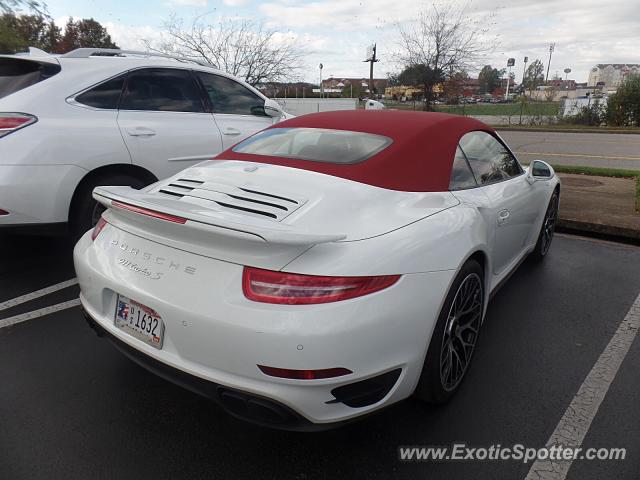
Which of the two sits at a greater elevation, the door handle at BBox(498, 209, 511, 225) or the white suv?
the white suv

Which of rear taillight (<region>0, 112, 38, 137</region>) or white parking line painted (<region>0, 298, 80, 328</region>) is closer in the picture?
white parking line painted (<region>0, 298, 80, 328</region>)

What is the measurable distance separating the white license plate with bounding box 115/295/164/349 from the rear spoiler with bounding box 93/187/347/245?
0.40 m

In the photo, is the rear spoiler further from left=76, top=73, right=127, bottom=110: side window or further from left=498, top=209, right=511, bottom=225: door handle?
left=76, top=73, right=127, bottom=110: side window

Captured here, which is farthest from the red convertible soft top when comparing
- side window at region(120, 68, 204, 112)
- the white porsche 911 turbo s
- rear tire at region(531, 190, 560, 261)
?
side window at region(120, 68, 204, 112)

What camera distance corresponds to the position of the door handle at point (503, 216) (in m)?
2.83

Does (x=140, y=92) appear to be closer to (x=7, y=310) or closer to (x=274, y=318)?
(x=7, y=310)

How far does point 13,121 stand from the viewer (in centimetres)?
330

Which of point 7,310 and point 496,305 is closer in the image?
point 7,310

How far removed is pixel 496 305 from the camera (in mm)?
3525

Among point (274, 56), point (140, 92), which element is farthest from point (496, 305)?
point (274, 56)

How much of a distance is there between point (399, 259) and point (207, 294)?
2.53 feet

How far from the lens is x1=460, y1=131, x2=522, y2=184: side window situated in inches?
113

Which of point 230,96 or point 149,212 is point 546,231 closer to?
point 230,96

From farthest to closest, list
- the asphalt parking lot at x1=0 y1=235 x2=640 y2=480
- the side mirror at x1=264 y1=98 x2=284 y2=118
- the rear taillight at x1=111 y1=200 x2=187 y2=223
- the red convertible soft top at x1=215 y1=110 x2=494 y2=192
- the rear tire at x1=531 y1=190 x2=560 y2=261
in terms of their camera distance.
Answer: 1. the side mirror at x1=264 y1=98 x2=284 y2=118
2. the rear tire at x1=531 y1=190 x2=560 y2=261
3. the red convertible soft top at x1=215 y1=110 x2=494 y2=192
4. the asphalt parking lot at x1=0 y1=235 x2=640 y2=480
5. the rear taillight at x1=111 y1=200 x2=187 y2=223
